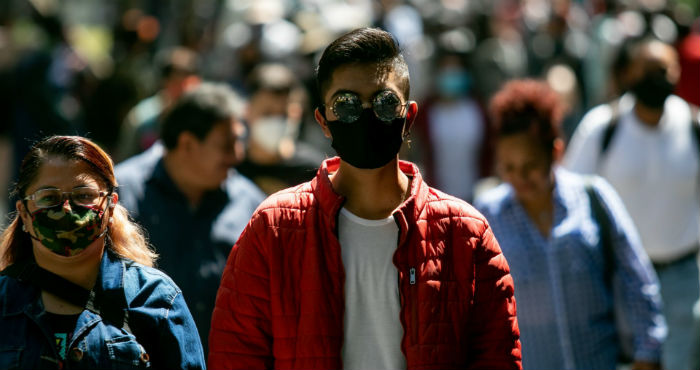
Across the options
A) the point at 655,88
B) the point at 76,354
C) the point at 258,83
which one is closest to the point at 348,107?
the point at 76,354

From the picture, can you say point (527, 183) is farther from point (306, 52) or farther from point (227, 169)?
point (306, 52)

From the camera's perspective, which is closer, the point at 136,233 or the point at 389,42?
the point at 389,42

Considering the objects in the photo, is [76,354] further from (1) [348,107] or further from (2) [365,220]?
(1) [348,107]

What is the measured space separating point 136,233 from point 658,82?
13.7ft

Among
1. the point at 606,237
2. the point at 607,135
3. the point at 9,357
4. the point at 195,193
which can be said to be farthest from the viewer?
the point at 607,135

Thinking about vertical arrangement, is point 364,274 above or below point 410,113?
below

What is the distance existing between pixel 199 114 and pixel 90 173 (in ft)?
7.45

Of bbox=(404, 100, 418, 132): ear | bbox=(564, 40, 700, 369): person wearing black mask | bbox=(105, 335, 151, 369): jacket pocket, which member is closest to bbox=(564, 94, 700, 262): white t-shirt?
bbox=(564, 40, 700, 369): person wearing black mask

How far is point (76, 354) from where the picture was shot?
357 centimetres

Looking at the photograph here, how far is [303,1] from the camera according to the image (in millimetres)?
15141

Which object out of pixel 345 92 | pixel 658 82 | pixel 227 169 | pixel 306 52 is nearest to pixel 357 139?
pixel 345 92

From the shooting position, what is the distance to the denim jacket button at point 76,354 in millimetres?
3572

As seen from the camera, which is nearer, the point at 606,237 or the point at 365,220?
the point at 365,220

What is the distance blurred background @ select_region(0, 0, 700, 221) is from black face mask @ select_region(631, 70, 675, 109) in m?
0.67
